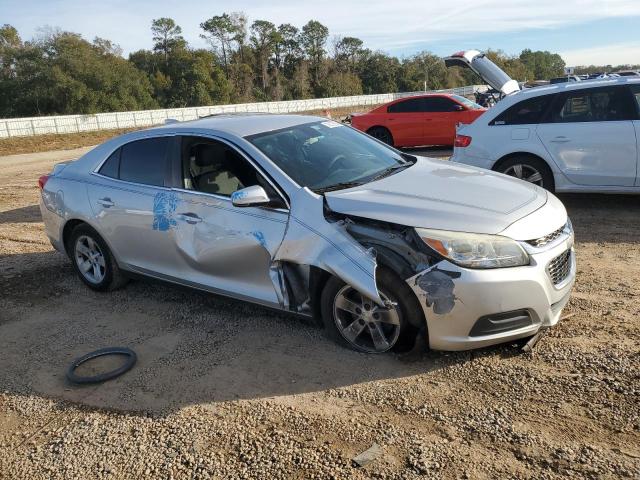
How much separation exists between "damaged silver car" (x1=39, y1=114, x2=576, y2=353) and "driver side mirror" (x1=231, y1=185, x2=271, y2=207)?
0.01 meters

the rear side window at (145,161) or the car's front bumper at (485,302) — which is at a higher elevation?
the rear side window at (145,161)

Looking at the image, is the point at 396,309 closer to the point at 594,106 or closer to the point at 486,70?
the point at 594,106

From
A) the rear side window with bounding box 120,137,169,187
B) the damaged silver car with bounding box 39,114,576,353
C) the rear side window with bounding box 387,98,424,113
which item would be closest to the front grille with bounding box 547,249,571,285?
the damaged silver car with bounding box 39,114,576,353

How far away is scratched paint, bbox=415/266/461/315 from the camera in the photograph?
3.36 meters

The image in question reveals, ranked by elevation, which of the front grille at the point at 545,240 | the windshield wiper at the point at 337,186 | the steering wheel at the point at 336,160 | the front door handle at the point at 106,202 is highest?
the steering wheel at the point at 336,160

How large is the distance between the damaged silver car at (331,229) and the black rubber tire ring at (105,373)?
2.51ft

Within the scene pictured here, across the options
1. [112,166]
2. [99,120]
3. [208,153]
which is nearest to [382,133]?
[112,166]

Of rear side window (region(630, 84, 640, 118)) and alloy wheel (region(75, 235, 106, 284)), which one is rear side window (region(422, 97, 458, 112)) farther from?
alloy wheel (region(75, 235, 106, 284))

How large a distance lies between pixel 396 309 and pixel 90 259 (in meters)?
3.37

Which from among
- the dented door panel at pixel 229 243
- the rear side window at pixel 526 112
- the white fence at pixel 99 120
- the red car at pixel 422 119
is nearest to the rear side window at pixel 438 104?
the red car at pixel 422 119

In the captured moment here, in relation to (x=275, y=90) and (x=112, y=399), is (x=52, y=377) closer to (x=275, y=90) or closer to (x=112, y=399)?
(x=112, y=399)

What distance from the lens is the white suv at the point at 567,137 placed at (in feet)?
22.3

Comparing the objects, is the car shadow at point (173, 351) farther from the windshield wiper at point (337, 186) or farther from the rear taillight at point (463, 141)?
the rear taillight at point (463, 141)

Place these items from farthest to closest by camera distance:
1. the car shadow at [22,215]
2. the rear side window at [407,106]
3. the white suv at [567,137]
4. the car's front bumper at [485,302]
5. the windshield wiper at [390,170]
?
the rear side window at [407,106] → the car shadow at [22,215] → the white suv at [567,137] → the windshield wiper at [390,170] → the car's front bumper at [485,302]
